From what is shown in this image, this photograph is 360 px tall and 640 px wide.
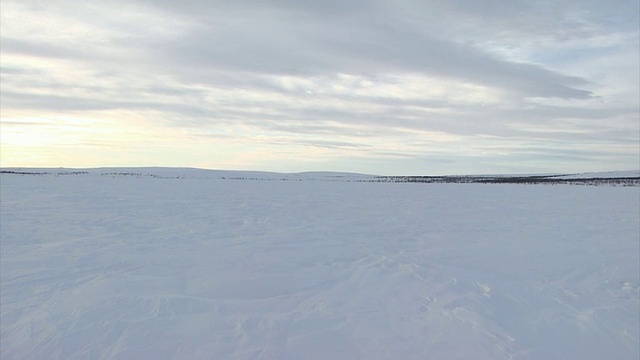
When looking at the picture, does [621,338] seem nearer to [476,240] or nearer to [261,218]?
[476,240]

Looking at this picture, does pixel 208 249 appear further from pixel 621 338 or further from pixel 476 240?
pixel 621 338

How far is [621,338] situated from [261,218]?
366 inches

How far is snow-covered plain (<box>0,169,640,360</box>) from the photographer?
4.41m

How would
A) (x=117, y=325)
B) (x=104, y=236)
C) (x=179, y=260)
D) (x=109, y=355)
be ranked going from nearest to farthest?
(x=109, y=355) → (x=117, y=325) → (x=179, y=260) → (x=104, y=236)

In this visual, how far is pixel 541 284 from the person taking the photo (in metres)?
6.44

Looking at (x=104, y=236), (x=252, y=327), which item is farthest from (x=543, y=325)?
(x=104, y=236)

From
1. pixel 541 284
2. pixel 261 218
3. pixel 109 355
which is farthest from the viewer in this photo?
pixel 261 218

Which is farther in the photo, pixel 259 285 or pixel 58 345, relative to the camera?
pixel 259 285

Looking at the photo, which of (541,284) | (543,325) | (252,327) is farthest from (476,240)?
(252,327)

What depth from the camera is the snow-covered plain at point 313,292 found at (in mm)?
4414

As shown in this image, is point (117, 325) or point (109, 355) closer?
point (109, 355)

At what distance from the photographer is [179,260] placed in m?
7.39

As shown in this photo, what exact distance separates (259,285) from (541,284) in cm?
377

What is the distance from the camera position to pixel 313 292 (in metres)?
5.89
